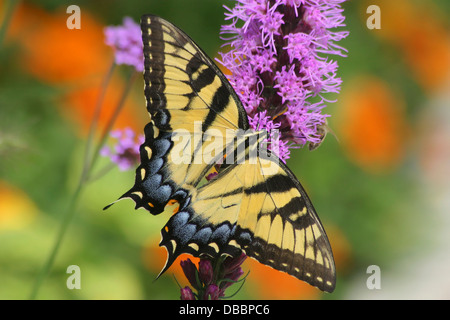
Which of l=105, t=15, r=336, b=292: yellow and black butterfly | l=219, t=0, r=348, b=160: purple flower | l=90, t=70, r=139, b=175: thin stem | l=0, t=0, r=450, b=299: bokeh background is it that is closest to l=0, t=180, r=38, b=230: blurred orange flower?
l=0, t=0, r=450, b=299: bokeh background

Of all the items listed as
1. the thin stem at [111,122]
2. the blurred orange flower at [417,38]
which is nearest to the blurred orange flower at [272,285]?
the thin stem at [111,122]

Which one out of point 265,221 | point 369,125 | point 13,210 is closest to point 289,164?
point 369,125

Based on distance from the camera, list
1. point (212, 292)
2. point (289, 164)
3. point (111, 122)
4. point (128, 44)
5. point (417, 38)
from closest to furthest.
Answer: point (212, 292), point (111, 122), point (128, 44), point (289, 164), point (417, 38)

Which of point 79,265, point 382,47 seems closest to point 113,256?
point 79,265

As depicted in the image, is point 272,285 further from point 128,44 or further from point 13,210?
point 128,44

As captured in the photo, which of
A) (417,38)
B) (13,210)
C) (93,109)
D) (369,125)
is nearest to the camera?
(13,210)

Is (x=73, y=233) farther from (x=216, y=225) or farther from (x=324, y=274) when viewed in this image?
(x=324, y=274)
